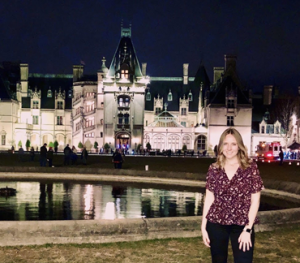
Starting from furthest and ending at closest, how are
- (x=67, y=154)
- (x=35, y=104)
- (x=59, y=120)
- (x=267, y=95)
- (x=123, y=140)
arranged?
(x=59, y=120) → (x=35, y=104) → (x=267, y=95) → (x=123, y=140) → (x=67, y=154)

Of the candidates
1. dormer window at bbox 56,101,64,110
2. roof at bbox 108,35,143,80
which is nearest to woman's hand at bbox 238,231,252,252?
roof at bbox 108,35,143,80

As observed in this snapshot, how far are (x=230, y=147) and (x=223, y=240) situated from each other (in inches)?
43.5

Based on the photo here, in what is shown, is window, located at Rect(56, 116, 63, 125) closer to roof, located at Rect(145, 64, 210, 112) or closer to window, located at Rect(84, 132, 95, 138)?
window, located at Rect(84, 132, 95, 138)

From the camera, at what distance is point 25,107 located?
2970 inches

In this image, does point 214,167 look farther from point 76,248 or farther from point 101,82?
point 101,82

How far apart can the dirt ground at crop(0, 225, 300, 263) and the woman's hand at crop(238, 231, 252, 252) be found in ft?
8.34

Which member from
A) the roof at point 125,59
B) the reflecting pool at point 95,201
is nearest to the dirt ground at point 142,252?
the reflecting pool at point 95,201

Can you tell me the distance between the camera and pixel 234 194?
4.86 meters

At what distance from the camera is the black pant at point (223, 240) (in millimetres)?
4848

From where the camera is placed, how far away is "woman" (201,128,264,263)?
4.80 m

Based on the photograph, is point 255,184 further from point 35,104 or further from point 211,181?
point 35,104

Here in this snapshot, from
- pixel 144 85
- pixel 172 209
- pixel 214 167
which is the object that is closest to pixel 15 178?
pixel 172 209

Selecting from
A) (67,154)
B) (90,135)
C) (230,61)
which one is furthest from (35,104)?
(67,154)

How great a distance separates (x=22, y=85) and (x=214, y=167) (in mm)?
75648
